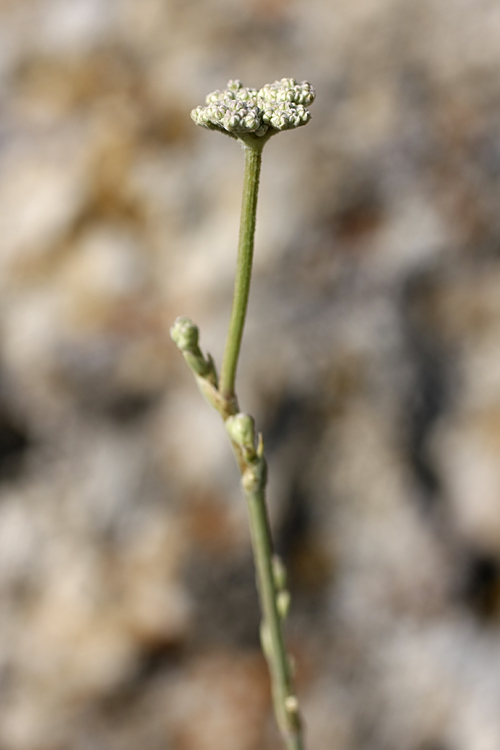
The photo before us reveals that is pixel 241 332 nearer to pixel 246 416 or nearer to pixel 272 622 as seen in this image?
pixel 246 416

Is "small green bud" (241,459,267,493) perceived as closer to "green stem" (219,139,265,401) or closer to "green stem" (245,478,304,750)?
"green stem" (245,478,304,750)

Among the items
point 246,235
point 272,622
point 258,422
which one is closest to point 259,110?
point 246,235

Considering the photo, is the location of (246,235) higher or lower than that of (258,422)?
lower

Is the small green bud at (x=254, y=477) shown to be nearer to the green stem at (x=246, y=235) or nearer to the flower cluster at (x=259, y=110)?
the green stem at (x=246, y=235)

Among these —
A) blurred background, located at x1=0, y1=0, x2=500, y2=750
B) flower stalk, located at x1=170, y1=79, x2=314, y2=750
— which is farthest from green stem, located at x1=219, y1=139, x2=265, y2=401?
blurred background, located at x1=0, y1=0, x2=500, y2=750

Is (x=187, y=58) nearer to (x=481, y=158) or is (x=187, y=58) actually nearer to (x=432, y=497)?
(x=481, y=158)

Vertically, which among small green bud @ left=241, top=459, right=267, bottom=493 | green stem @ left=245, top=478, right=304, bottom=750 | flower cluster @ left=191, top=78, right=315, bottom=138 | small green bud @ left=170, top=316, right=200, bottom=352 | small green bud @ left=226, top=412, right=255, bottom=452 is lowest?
green stem @ left=245, top=478, right=304, bottom=750

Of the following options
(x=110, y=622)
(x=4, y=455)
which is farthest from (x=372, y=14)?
(x=110, y=622)

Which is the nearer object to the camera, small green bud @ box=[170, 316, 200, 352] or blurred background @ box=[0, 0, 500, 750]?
small green bud @ box=[170, 316, 200, 352]
